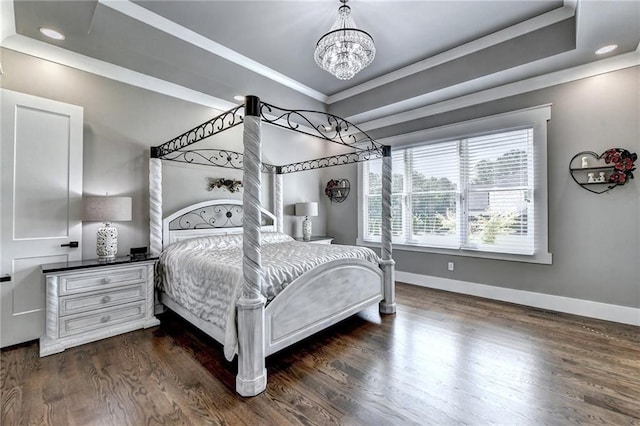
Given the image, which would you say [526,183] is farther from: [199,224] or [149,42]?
[149,42]

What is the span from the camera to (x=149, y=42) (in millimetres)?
2957

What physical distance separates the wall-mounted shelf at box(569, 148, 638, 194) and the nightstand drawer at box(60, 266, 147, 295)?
203 inches

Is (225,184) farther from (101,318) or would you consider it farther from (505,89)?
(505,89)

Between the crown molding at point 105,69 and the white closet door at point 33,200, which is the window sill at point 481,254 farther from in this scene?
the white closet door at point 33,200

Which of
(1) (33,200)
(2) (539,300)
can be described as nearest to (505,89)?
(2) (539,300)

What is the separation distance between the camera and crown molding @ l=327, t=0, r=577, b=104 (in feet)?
9.52

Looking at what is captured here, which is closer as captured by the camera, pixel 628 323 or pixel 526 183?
pixel 628 323

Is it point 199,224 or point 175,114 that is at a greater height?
point 175,114

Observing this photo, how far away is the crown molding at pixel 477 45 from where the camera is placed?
290cm

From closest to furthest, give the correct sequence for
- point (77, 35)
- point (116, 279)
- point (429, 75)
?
point (77, 35) < point (116, 279) < point (429, 75)

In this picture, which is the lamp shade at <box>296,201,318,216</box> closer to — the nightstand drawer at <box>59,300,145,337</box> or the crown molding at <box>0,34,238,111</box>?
the crown molding at <box>0,34,238,111</box>

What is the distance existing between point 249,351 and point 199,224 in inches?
99.8

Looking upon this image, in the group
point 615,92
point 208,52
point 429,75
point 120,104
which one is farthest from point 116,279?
point 615,92

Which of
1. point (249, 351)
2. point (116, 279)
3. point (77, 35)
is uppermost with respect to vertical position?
point (77, 35)
